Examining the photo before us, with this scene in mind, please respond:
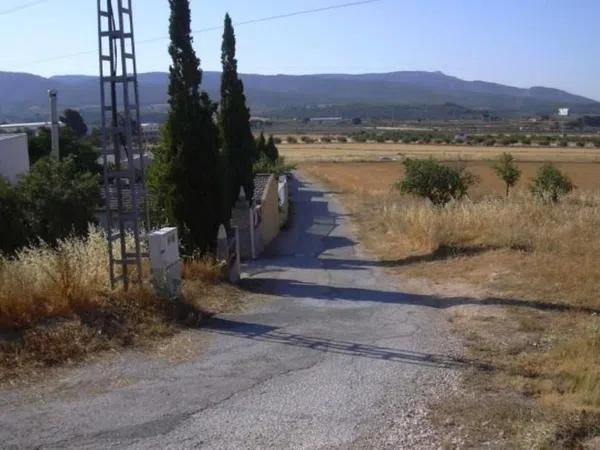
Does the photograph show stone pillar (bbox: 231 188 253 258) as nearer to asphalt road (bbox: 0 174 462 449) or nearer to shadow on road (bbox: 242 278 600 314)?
shadow on road (bbox: 242 278 600 314)

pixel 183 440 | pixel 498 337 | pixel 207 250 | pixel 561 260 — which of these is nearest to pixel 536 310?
pixel 498 337

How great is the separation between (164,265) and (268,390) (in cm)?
375

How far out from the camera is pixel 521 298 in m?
10.8

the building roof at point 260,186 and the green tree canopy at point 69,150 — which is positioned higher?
the green tree canopy at point 69,150

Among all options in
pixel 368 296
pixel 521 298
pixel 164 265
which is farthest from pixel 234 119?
pixel 521 298

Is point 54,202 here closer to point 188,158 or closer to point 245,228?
point 245,228

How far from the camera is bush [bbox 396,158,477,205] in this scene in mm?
30359

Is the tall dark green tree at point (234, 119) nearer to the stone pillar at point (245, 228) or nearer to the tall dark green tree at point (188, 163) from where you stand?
the stone pillar at point (245, 228)

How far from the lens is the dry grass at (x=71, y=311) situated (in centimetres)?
756

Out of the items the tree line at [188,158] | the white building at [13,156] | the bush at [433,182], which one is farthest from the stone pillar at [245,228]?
the white building at [13,156]

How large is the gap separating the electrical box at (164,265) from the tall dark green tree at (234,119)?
689 inches

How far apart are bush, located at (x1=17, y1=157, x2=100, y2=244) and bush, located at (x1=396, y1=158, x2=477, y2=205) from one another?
1230cm

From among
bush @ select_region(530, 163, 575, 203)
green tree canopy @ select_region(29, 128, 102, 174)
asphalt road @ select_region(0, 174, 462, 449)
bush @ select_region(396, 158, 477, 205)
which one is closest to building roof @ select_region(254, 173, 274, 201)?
bush @ select_region(396, 158, 477, 205)

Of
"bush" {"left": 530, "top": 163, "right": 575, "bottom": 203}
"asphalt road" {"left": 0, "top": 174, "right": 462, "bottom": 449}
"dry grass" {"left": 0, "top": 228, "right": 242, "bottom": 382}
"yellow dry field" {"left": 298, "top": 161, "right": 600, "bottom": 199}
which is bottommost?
"yellow dry field" {"left": 298, "top": 161, "right": 600, "bottom": 199}
